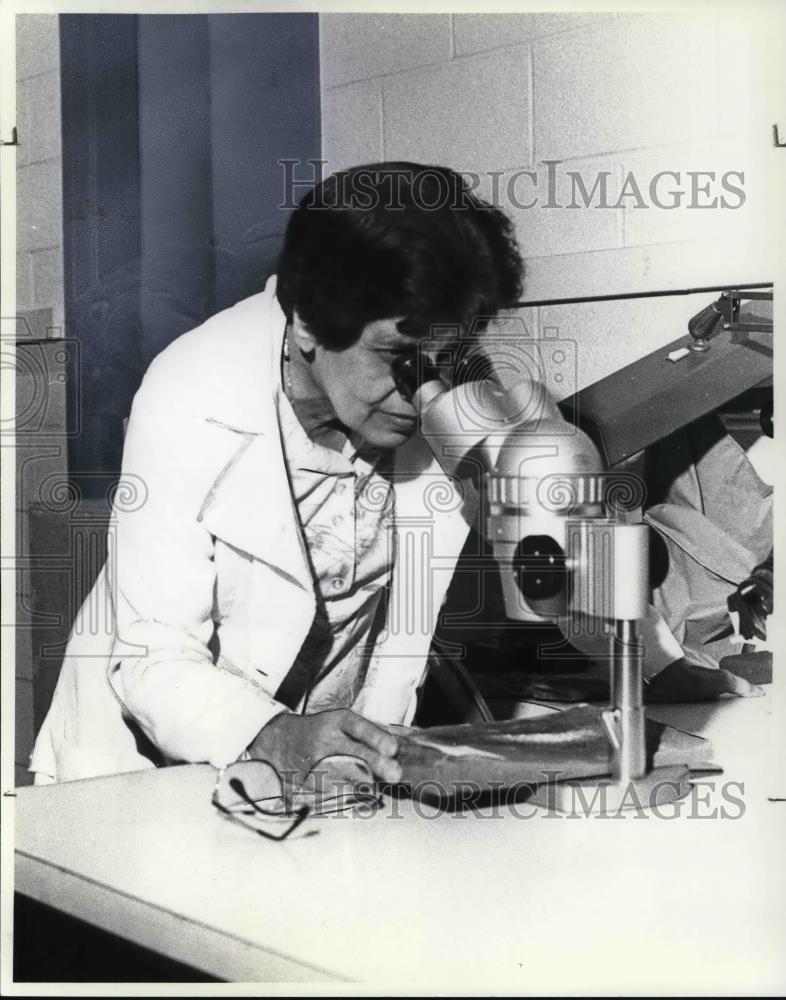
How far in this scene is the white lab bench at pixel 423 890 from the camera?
3.17 ft

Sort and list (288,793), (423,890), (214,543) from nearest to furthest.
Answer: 1. (423,890)
2. (288,793)
3. (214,543)

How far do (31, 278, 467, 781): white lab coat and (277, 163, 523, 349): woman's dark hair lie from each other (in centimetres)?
7

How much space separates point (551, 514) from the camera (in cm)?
113

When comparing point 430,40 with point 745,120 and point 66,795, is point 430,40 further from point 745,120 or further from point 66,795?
point 66,795

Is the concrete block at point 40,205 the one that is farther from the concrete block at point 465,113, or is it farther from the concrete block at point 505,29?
the concrete block at point 505,29

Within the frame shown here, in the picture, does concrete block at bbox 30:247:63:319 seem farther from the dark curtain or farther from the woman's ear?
the woman's ear

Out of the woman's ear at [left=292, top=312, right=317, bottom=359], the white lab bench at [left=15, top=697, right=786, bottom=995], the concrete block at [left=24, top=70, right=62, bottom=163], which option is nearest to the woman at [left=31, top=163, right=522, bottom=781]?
the woman's ear at [left=292, top=312, right=317, bottom=359]

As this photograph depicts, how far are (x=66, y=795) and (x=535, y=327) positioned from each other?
0.80 metres

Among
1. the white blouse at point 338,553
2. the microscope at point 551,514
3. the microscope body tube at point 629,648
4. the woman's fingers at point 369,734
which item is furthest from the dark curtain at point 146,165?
the microscope body tube at point 629,648

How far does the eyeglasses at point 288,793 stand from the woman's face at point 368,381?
0.39 meters

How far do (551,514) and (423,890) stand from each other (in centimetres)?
42

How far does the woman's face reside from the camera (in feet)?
4.01

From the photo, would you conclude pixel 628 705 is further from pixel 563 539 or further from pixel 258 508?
pixel 258 508

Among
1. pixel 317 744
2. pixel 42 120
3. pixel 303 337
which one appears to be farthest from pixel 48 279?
pixel 317 744
